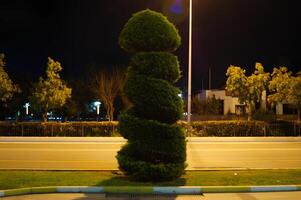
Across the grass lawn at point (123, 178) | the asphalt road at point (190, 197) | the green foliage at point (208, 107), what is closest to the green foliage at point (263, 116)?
the green foliage at point (208, 107)

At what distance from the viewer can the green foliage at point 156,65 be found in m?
13.0

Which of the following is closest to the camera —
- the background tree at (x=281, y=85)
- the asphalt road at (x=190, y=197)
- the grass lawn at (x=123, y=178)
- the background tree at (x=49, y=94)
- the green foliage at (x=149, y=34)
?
the asphalt road at (x=190, y=197)

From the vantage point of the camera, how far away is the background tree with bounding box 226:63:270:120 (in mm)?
38031

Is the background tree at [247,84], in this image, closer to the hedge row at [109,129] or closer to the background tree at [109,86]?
the hedge row at [109,129]

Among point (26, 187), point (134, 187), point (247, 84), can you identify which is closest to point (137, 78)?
point (134, 187)

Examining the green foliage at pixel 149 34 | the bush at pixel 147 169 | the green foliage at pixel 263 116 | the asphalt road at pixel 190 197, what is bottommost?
the asphalt road at pixel 190 197

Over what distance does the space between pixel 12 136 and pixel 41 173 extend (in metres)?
18.7

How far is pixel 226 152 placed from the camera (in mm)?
22344

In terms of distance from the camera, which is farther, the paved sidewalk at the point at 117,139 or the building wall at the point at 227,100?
the building wall at the point at 227,100

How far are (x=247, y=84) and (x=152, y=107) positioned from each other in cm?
2648

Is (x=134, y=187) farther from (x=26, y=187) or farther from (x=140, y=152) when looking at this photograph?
(x=26, y=187)

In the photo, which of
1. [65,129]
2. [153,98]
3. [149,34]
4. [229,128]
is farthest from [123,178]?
[229,128]

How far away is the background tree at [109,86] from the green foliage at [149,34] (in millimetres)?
30015

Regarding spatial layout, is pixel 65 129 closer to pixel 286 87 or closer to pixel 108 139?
pixel 108 139
